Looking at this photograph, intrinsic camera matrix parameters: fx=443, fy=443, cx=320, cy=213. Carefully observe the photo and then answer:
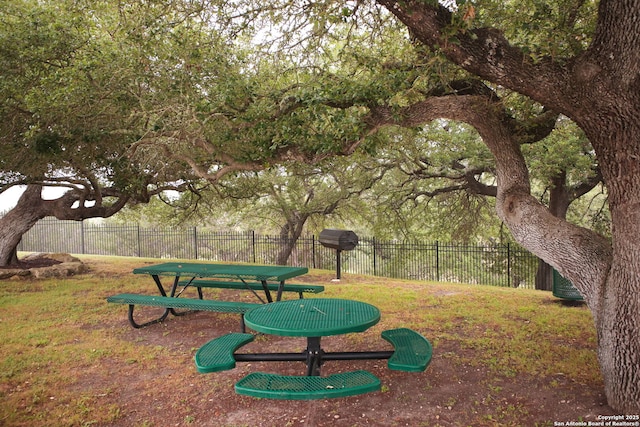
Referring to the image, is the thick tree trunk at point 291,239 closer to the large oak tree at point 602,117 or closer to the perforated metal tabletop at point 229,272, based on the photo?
the perforated metal tabletop at point 229,272

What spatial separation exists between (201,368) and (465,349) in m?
3.39

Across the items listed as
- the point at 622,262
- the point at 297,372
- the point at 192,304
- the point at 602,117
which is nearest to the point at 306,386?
the point at 297,372

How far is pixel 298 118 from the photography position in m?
6.28

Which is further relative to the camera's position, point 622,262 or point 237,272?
point 237,272

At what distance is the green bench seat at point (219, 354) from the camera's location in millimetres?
3511

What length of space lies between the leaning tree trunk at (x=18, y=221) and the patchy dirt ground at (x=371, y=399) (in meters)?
10.3

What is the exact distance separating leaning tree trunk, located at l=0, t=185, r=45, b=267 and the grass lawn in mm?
5701

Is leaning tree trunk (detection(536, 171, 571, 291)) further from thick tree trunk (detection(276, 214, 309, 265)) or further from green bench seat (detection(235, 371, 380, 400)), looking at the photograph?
green bench seat (detection(235, 371, 380, 400))

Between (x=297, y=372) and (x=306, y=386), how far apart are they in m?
1.56

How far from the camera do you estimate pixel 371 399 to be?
4.07 m

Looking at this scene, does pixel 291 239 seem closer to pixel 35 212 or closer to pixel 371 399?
pixel 35 212

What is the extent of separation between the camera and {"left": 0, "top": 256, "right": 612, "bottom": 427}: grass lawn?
378 cm

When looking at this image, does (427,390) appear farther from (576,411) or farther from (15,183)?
(15,183)

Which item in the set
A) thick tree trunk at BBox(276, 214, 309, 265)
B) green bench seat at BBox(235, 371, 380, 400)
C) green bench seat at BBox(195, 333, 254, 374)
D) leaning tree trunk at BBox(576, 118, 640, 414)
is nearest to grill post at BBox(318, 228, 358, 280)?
green bench seat at BBox(195, 333, 254, 374)
